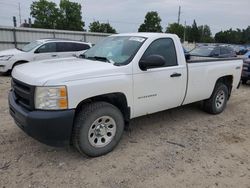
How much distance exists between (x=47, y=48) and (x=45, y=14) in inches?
1701

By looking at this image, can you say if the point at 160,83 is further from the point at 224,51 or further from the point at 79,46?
the point at 224,51

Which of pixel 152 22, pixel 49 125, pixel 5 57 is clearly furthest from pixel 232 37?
pixel 49 125

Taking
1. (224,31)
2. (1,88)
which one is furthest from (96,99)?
(224,31)

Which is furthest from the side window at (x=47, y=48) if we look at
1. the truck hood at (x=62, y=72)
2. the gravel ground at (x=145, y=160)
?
the truck hood at (x=62, y=72)

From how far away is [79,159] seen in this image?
12.0 ft

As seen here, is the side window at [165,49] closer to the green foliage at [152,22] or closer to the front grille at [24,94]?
the front grille at [24,94]

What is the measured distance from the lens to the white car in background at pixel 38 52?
10.4 metres

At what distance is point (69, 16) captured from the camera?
5044cm

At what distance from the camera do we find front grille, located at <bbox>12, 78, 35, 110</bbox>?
10.4ft

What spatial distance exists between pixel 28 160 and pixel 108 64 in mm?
1845

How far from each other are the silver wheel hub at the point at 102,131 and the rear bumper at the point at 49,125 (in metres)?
0.41

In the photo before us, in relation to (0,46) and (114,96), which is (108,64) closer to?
(114,96)

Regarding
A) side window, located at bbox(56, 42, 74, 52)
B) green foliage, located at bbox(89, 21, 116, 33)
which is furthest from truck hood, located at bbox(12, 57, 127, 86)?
green foliage, located at bbox(89, 21, 116, 33)

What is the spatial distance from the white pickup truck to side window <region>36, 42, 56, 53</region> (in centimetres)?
687
